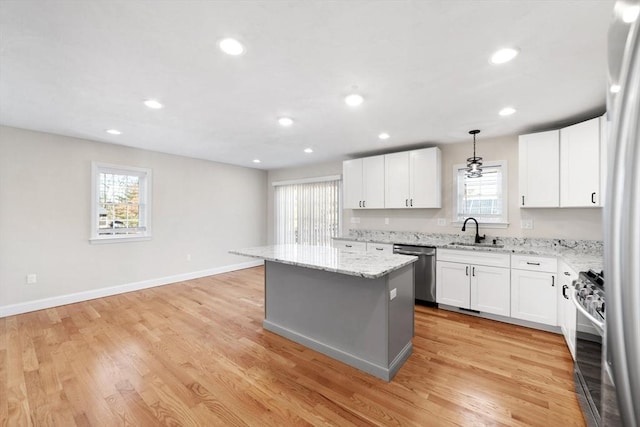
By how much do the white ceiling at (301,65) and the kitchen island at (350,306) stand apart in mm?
1529

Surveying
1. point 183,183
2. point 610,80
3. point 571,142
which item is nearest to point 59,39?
point 610,80

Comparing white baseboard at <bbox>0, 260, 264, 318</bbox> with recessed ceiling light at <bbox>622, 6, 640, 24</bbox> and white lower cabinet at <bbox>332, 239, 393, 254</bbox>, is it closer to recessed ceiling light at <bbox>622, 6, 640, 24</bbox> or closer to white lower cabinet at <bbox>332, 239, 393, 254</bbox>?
white lower cabinet at <bbox>332, 239, 393, 254</bbox>

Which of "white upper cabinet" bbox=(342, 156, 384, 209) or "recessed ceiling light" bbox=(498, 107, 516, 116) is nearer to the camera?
"recessed ceiling light" bbox=(498, 107, 516, 116)

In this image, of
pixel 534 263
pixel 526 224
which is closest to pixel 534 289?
pixel 534 263

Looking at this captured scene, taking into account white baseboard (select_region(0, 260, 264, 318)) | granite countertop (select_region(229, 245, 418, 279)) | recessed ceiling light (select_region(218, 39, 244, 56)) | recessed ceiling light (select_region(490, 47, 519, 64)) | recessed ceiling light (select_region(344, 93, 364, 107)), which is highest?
recessed ceiling light (select_region(218, 39, 244, 56))

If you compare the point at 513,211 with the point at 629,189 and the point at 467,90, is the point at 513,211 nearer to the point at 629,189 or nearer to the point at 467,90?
the point at 467,90

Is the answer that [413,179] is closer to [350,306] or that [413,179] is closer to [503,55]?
[503,55]

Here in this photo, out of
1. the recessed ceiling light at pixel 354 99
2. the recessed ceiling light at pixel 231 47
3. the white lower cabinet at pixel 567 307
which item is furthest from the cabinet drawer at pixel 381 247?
the recessed ceiling light at pixel 231 47

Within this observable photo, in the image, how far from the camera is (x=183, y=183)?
5273mm

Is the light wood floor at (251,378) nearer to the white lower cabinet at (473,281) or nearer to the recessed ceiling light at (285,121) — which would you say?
the white lower cabinet at (473,281)

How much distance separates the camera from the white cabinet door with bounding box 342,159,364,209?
4.88 m

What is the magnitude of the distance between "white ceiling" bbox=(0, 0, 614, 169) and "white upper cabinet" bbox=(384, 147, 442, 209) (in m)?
0.66

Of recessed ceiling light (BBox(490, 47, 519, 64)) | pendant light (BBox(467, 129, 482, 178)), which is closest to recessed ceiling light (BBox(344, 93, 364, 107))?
recessed ceiling light (BBox(490, 47, 519, 64))

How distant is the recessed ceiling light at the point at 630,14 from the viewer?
0.45 meters
